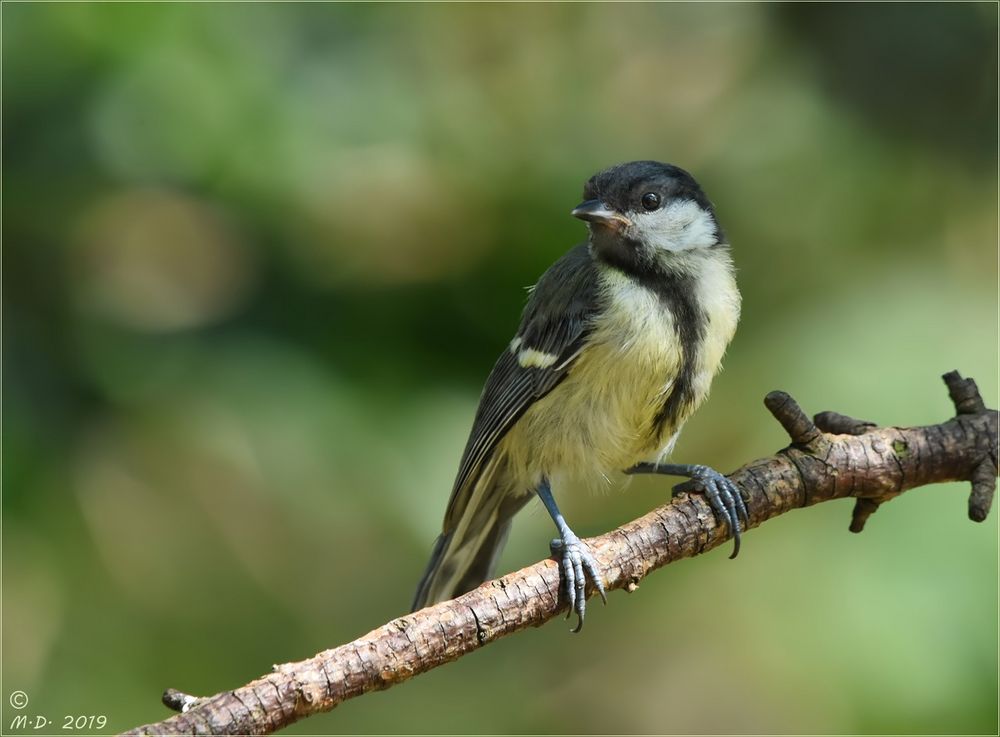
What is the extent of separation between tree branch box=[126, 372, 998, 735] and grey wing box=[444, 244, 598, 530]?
0.43 m

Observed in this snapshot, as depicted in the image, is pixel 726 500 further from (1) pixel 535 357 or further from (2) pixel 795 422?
(1) pixel 535 357

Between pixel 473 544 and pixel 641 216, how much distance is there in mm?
872

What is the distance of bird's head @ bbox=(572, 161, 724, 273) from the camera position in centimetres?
217

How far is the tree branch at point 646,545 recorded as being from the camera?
1426 mm

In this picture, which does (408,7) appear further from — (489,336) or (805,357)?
(805,357)

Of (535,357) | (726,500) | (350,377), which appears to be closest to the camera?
(726,500)

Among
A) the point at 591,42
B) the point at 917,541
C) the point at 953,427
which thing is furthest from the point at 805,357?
the point at 591,42

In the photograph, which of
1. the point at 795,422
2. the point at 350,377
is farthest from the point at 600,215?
the point at 350,377

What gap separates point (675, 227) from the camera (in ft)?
7.25

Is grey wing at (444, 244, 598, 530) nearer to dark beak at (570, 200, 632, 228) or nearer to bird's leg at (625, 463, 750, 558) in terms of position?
dark beak at (570, 200, 632, 228)

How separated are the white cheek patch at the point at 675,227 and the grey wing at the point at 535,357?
0.15 m

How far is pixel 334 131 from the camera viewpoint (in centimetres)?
277

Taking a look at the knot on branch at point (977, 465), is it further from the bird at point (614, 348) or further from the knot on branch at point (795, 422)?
the bird at point (614, 348)

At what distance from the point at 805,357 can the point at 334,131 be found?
137 cm
